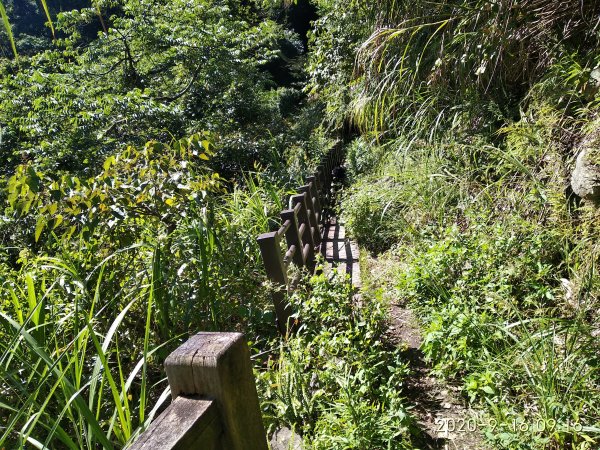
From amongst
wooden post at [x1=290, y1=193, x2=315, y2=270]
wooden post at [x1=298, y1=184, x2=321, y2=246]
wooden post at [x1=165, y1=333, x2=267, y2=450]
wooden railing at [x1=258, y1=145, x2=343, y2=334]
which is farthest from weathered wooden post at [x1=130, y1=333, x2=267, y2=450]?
wooden post at [x1=298, y1=184, x2=321, y2=246]

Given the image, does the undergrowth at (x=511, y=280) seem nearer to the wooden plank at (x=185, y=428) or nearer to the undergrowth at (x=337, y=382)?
the undergrowth at (x=337, y=382)

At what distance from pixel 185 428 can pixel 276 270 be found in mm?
2002

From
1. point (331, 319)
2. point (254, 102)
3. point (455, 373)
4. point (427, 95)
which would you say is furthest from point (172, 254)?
point (254, 102)

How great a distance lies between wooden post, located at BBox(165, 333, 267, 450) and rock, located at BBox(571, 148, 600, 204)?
251cm

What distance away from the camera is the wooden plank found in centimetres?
74

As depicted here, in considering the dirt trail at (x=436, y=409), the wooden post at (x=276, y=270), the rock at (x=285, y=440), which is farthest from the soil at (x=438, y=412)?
the wooden post at (x=276, y=270)

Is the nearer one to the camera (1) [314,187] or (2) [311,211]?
(2) [311,211]

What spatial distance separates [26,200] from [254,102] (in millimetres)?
8928

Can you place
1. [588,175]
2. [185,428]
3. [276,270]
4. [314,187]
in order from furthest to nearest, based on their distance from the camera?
[314,187]
[276,270]
[588,175]
[185,428]

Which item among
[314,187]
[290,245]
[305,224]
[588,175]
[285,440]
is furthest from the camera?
[314,187]

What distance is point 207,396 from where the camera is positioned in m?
0.84

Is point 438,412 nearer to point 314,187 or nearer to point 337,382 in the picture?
point 337,382

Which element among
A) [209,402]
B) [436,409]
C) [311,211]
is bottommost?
[436,409]

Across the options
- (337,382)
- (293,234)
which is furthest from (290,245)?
(337,382)
